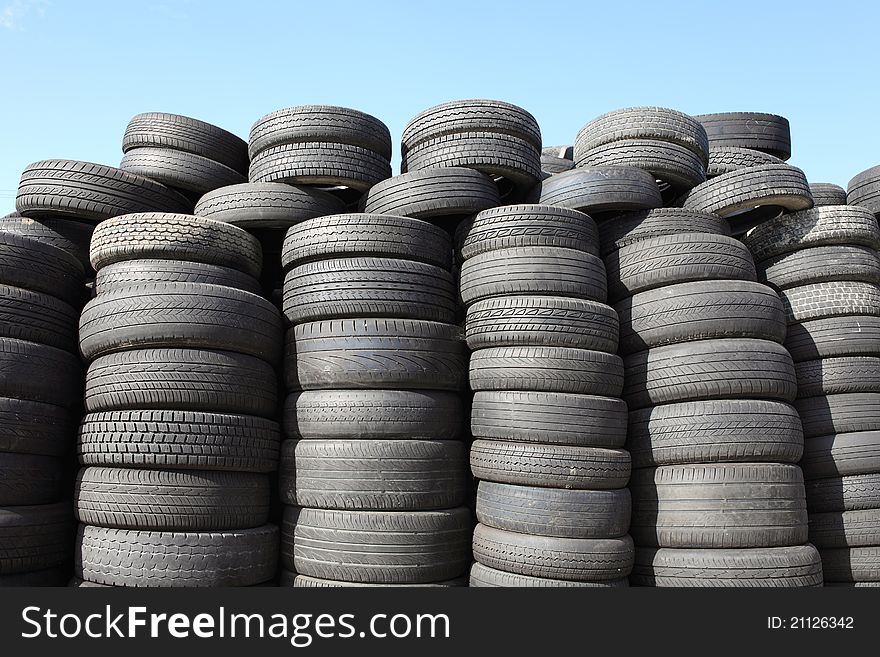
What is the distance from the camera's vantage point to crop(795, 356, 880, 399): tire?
6121 mm

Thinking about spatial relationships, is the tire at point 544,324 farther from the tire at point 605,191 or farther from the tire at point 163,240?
the tire at point 163,240

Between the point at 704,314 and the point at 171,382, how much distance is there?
4.30 meters

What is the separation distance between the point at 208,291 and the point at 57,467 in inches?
78.1

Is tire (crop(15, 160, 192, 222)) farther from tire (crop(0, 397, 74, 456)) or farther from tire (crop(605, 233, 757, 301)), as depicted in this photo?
tire (crop(605, 233, 757, 301))

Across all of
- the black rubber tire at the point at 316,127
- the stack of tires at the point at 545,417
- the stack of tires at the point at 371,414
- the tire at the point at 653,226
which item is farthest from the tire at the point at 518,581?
the black rubber tire at the point at 316,127

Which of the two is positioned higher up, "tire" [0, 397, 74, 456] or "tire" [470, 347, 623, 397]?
"tire" [470, 347, 623, 397]

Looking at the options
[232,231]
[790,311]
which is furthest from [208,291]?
[790,311]

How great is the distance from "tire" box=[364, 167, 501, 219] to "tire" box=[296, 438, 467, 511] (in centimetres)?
210

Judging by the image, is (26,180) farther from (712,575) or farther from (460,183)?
(712,575)

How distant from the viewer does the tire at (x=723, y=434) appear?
17.4 feet

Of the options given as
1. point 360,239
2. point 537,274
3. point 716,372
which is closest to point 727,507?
point 716,372

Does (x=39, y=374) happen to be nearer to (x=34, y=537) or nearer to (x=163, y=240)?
(x=34, y=537)

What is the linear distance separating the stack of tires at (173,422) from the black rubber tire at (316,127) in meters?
1.45

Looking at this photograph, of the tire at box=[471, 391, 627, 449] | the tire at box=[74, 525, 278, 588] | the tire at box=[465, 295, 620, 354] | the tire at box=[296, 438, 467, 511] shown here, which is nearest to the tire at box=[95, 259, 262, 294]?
the tire at box=[296, 438, 467, 511]
